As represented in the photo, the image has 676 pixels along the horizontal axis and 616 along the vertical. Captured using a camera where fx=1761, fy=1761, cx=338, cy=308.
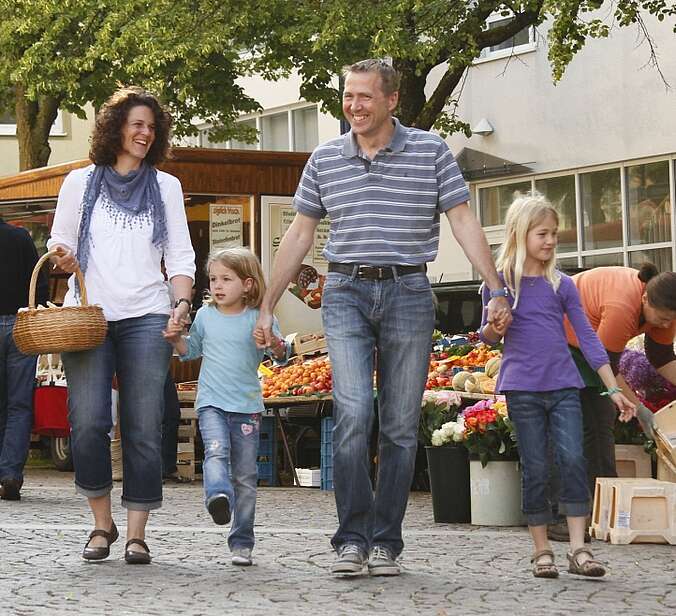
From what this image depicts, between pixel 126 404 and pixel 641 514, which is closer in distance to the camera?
pixel 126 404

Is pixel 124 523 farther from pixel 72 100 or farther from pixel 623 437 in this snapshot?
pixel 72 100

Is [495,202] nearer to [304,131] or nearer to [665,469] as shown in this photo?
[304,131]

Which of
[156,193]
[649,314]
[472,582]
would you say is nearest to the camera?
[472,582]

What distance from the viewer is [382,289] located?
721 centimetres

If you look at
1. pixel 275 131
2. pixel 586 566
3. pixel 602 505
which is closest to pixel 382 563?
pixel 586 566

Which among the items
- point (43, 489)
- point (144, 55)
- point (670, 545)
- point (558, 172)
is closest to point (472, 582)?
point (670, 545)

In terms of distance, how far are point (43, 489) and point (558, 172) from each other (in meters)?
12.8

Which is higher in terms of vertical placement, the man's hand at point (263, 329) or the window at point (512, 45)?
the window at point (512, 45)

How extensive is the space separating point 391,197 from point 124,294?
1.24 metres

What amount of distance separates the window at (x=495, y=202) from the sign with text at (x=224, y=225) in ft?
28.8

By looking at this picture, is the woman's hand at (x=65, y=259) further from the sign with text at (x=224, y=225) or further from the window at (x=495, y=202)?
the window at (x=495, y=202)

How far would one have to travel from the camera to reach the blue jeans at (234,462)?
7672 millimetres

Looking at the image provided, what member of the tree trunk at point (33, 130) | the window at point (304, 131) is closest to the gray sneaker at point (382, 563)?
the tree trunk at point (33, 130)

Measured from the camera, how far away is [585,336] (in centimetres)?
758
